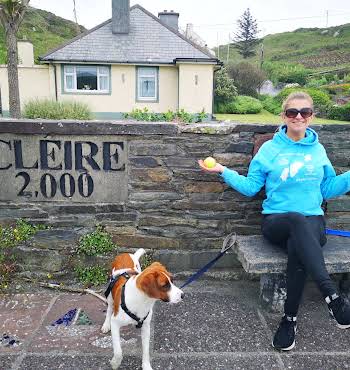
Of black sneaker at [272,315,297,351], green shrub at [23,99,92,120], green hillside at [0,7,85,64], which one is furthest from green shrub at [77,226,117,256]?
green hillside at [0,7,85,64]

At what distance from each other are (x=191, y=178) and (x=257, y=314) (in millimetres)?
1338

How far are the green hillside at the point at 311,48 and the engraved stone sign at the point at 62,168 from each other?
58.5 meters

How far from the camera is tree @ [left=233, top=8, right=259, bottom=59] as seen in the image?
87.6 metres

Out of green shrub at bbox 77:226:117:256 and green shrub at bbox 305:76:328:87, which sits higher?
green shrub at bbox 305:76:328:87

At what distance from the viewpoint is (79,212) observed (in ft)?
12.5

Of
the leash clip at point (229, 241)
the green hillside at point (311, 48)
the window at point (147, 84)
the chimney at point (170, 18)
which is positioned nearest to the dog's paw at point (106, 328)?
the leash clip at point (229, 241)

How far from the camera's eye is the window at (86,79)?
80.0 feet

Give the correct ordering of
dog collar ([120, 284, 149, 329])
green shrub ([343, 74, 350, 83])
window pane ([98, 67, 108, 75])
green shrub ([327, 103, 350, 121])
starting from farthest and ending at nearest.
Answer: green shrub ([343, 74, 350, 83])
green shrub ([327, 103, 350, 121])
window pane ([98, 67, 108, 75])
dog collar ([120, 284, 149, 329])

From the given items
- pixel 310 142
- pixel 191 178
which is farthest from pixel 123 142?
pixel 310 142

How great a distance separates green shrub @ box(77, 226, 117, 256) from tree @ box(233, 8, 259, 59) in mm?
90256

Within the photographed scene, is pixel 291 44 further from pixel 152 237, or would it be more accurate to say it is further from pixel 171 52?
pixel 152 237

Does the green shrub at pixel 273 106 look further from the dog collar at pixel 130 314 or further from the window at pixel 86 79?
the dog collar at pixel 130 314

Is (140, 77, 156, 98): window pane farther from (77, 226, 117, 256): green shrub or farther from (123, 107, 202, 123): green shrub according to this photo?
(77, 226, 117, 256): green shrub

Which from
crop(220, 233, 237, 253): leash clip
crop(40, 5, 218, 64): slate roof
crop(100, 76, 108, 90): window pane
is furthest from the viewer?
crop(100, 76, 108, 90): window pane
